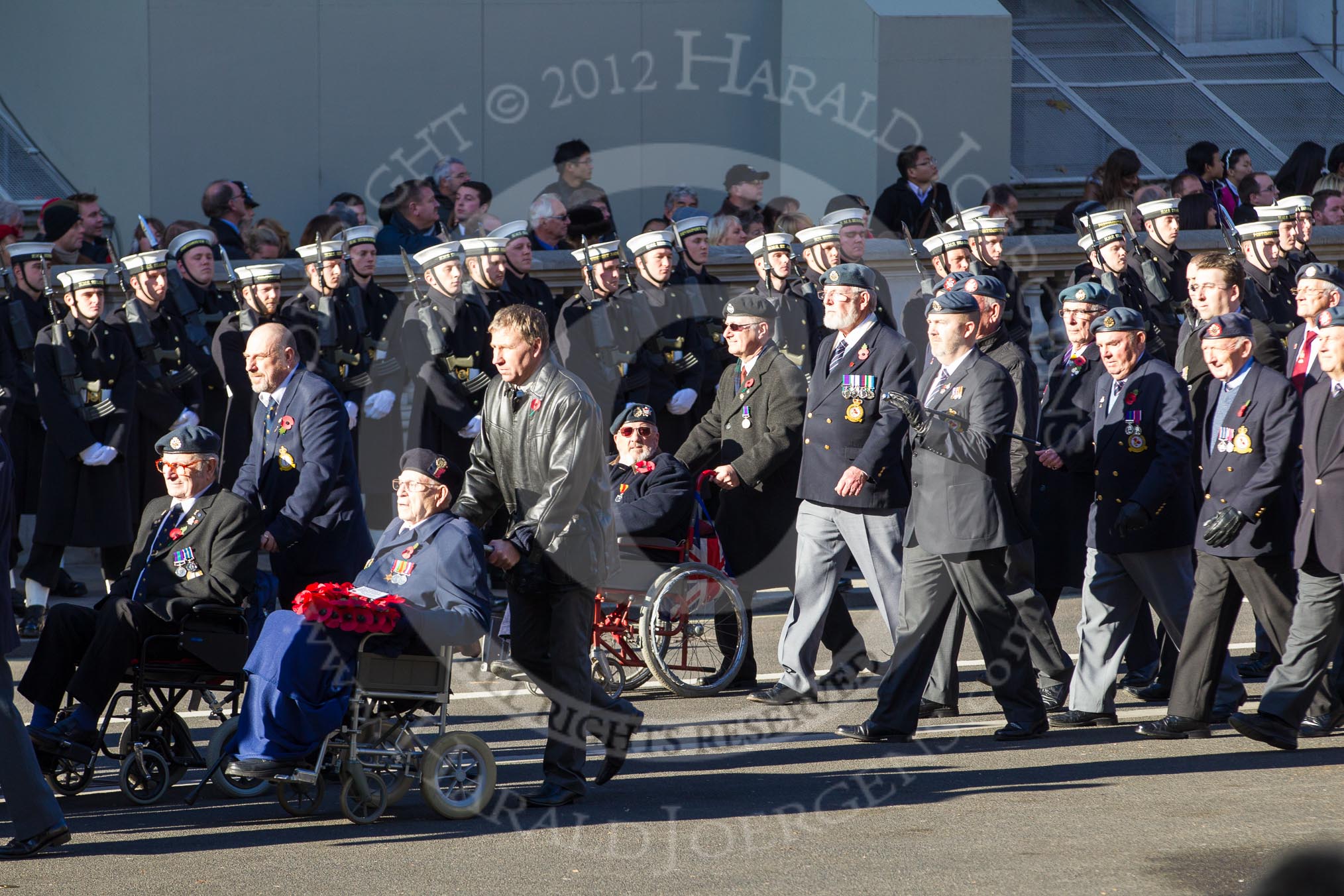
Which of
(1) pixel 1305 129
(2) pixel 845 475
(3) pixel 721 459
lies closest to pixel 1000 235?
(3) pixel 721 459

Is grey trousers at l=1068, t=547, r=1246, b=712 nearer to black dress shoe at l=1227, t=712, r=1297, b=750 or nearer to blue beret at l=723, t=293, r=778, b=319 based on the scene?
black dress shoe at l=1227, t=712, r=1297, b=750

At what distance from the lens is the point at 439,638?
21.2 ft

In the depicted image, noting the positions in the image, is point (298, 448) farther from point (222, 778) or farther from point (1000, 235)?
point (1000, 235)

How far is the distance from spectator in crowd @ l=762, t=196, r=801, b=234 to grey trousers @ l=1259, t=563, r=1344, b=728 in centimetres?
684

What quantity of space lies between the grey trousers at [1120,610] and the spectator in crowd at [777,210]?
6.12m

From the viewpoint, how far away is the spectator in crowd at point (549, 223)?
43.1 ft

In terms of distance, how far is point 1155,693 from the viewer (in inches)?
336

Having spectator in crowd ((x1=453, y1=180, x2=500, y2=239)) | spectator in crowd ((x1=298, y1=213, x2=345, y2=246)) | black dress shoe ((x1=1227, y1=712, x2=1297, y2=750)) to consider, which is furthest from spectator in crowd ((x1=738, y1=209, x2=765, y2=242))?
black dress shoe ((x1=1227, y1=712, x2=1297, y2=750))

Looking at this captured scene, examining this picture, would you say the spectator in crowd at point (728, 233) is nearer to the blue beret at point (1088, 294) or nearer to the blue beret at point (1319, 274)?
the blue beret at point (1319, 274)

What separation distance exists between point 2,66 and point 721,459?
10693 mm

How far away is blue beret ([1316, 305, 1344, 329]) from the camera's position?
7.25 metres

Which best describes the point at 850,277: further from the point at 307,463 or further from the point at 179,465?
the point at 179,465

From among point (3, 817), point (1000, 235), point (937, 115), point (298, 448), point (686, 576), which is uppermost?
point (937, 115)

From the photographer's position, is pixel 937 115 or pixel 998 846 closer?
pixel 998 846
